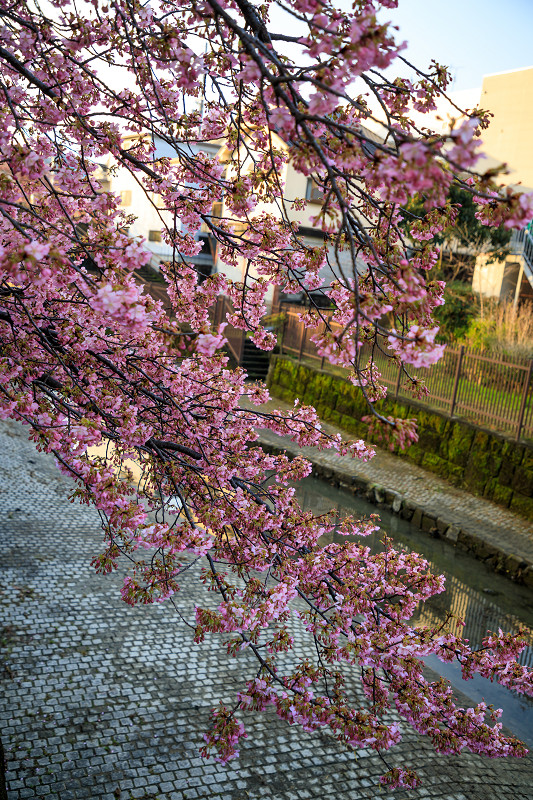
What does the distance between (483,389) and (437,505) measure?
101 inches

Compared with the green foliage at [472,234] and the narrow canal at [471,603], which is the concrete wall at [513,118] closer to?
the green foliage at [472,234]

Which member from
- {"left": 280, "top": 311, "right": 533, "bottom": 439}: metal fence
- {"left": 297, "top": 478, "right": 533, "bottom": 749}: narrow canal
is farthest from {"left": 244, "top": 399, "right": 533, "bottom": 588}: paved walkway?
{"left": 280, "top": 311, "right": 533, "bottom": 439}: metal fence

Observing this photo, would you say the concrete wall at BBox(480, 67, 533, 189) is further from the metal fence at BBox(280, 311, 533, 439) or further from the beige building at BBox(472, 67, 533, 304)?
the metal fence at BBox(280, 311, 533, 439)

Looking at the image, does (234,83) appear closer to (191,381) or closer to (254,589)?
(191,381)

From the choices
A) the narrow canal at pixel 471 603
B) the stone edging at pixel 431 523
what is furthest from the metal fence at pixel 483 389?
the narrow canal at pixel 471 603

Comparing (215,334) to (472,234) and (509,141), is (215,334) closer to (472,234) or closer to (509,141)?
Answer: (472,234)

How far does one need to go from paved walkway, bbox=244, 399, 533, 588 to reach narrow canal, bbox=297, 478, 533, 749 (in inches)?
7.6

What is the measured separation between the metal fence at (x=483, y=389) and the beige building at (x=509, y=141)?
7.70 m

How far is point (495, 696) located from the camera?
22.6ft

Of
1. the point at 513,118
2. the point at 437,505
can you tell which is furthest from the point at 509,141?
the point at 437,505

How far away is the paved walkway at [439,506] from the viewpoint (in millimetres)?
9727

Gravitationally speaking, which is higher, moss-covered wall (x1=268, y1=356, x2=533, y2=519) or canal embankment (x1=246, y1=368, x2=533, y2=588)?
moss-covered wall (x1=268, y1=356, x2=533, y2=519)

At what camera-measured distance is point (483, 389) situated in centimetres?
1258

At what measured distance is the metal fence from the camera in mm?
11539
